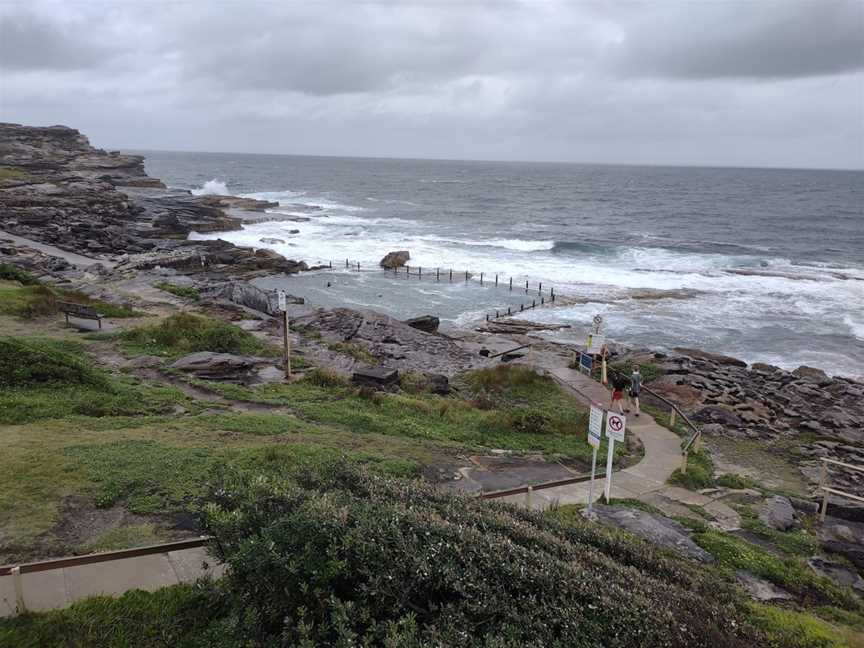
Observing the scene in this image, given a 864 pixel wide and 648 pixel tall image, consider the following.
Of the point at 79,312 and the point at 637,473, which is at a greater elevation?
the point at 79,312

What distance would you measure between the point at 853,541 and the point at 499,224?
71.7 meters

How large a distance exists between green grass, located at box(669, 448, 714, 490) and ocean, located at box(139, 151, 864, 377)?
1745 centimetres

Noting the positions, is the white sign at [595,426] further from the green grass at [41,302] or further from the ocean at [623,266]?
the ocean at [623,266]

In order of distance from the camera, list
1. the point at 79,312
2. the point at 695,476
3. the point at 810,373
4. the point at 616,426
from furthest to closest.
Result: the point at 810,373 → the point at 79,312 → the point at 695,476 → the point at 616,426

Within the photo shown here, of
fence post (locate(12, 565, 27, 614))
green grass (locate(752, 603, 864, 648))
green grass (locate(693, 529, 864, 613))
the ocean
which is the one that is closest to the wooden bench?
fence post (locate(12, 565, 27, 614))

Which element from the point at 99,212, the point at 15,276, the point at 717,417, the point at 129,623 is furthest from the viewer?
the point at 99,212

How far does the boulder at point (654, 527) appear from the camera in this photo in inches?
335

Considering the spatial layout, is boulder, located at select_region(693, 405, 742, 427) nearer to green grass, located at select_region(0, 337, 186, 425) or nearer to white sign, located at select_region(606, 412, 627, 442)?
white sign, located at select_region(606, 412, 627, 442)

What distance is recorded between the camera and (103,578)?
256 inches

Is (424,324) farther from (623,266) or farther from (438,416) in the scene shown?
(623,266)

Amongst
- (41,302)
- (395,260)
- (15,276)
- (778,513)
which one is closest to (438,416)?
(778,513)

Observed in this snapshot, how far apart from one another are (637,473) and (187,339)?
14.2 metres

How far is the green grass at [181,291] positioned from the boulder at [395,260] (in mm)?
19981

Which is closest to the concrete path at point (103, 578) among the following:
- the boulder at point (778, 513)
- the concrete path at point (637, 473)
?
the concrete path at point (637, 473)
